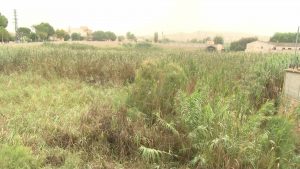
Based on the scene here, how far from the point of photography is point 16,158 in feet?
10.7

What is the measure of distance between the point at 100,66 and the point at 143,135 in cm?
573

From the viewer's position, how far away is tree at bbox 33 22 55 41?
202 feet

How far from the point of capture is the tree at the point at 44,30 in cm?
6172

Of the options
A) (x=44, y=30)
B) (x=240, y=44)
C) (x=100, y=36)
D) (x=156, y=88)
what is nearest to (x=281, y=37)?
(x=240, y=44)

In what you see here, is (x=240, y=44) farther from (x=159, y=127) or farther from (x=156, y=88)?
(x=159, y=127)

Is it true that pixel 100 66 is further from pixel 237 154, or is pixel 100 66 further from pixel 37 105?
pixel 237 154

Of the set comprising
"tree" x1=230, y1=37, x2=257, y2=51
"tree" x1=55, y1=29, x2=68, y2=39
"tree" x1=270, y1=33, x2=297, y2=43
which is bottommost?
"tree" x1=230, y1=37, x2=257, y2=51

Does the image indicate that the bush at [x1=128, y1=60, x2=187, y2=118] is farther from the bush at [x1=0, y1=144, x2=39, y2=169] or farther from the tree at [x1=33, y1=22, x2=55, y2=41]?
the tree at [x1=33, y1=22, x2=55, y2=41]

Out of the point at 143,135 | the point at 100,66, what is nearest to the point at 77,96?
the point at 100,66

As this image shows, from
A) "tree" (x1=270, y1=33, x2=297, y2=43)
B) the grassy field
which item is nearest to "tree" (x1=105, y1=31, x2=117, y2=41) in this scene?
"tree" (x1=270, y1=33, x2=297, y2=43)

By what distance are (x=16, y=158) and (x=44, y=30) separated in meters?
67.4

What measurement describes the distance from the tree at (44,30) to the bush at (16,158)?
62394 mm

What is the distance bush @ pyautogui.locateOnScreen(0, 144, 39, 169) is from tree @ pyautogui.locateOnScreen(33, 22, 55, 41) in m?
62.4

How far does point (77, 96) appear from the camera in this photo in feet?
22.7
